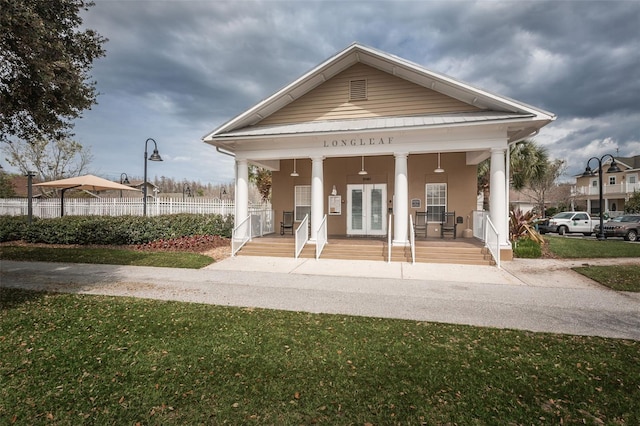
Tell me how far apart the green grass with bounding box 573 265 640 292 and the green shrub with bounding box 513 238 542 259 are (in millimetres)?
1973

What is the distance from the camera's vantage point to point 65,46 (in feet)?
21.9

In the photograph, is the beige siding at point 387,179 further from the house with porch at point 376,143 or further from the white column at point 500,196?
the white column at point 500,196

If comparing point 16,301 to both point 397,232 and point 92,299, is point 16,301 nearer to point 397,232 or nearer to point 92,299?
point 92,299

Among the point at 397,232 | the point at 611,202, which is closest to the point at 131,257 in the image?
the point at 397,232

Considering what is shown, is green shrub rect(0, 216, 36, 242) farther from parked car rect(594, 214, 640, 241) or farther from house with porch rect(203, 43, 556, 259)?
parked car rect(594, 214, 640, 241)

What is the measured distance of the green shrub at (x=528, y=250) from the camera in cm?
1112

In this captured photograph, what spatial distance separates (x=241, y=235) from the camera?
12281 millimetres

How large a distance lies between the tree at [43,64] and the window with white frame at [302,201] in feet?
28.8

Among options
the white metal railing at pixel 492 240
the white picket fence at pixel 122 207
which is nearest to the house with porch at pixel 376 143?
the white metal railing at pixel 492 240

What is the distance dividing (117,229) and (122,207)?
4.23 m

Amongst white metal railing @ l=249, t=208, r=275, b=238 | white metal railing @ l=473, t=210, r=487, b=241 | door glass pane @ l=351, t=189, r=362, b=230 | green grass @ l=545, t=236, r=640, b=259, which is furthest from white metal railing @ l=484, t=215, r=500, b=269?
white metal railing @ l=249, t=208, r=275, b=238

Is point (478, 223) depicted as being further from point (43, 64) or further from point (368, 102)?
point (43, 64)

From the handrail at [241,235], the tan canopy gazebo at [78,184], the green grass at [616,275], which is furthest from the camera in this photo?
the tan canopy gazebo at [78,184]

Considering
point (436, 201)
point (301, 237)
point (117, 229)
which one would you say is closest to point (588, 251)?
point (436, 201)
